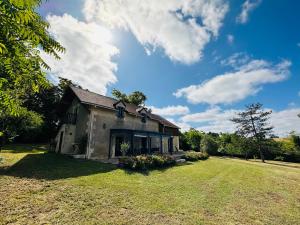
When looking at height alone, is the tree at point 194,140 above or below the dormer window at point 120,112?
below

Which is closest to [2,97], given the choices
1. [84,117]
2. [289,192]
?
[289,192]

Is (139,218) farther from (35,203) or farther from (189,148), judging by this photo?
(189,148)

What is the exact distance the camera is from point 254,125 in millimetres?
30156

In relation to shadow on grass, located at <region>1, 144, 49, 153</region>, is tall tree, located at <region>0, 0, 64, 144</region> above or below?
above

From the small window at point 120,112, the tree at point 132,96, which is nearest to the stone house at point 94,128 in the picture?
the small window at point 120,112

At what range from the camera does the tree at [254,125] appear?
95.3 ft

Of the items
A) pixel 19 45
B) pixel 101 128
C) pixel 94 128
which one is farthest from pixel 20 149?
pixel 19 45

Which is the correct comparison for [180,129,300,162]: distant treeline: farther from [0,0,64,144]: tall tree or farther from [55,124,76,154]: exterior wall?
[0,0,64,144]: tall tree

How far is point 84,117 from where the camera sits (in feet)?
56.4

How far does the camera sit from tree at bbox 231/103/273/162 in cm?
2905

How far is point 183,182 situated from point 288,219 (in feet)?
15.9

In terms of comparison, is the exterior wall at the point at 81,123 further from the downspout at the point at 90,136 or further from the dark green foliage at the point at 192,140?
the dark green foliage at the point at 192,140

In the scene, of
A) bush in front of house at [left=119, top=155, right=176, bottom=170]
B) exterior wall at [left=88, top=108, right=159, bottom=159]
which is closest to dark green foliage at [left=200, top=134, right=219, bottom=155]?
exterior wall at [left=88, top=108, right=159, bottom=159]

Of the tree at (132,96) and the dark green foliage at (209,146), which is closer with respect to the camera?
the dark green foliage at (209,146)
